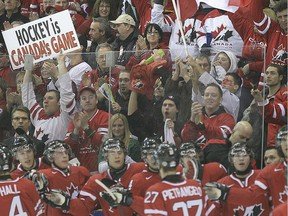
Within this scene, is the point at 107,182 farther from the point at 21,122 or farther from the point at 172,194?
the point at 21,122

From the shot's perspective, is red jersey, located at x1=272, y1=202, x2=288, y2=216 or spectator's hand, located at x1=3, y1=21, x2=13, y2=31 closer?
red jersey, located at x1=272, y1=202, x2=288, y2=216

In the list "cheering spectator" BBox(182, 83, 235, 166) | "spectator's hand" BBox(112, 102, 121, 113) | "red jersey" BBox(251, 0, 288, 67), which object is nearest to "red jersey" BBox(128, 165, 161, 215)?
"cheering spectator" BBox(182, 83, 235, 166)

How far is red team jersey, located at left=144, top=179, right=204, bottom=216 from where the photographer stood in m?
Result: 12.9

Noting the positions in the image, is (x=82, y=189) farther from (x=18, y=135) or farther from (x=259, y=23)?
(x=259, y=23)

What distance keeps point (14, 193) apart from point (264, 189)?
2.36m

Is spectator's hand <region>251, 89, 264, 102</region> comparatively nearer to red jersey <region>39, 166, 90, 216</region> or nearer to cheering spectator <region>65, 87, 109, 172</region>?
cheering spectator <region>65, 87, 109, 172</region>

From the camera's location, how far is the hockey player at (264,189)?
43.9 ft

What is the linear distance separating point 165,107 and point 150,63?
494 millimetres

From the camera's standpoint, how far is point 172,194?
12.9 m

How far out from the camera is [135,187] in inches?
551

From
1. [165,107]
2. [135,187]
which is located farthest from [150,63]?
[135,187]

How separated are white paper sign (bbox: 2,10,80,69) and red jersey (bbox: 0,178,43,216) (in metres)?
1.94

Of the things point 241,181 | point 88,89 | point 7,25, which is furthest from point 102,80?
point 7,25

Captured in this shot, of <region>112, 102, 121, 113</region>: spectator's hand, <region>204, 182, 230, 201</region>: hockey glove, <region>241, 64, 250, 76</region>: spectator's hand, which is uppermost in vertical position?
<region>241, 64, 250, 76</region>: spectator's hand
